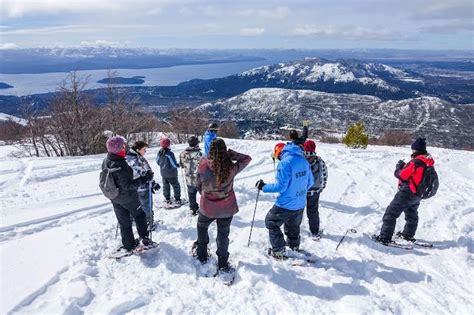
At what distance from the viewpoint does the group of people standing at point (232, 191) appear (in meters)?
5.37

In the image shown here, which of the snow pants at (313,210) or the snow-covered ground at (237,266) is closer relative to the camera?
the snow-covered ground at (237,266)

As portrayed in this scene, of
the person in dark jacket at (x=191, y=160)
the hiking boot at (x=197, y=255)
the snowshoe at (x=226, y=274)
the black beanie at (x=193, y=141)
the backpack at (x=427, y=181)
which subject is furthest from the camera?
the person in dark jacket at (x=191, y=160)

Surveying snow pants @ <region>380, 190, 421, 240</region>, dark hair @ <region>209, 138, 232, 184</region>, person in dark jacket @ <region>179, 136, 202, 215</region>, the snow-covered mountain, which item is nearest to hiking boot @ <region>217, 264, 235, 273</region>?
dark hair @ <region>209, 138, 232, 184</region>

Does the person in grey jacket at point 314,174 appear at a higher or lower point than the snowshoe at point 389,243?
higher

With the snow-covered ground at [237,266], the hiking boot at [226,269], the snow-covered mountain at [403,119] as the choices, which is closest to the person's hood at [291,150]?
the snow-covered ground at [237,266]

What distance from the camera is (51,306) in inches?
185

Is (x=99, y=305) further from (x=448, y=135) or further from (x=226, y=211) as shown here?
(x=448, y=135)

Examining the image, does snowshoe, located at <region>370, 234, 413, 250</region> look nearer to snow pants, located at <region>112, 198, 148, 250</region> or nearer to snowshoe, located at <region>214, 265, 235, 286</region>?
snowshoe, located at <region>214, 265, 235, 286</region>

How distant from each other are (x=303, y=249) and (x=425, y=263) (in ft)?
7.53

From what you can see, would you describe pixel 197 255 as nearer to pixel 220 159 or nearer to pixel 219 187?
pixel 219 187

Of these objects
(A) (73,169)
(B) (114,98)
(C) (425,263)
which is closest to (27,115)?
(B) (114,98)

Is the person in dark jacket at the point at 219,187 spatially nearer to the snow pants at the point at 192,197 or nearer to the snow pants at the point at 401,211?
the snow pants at the point at 192,197

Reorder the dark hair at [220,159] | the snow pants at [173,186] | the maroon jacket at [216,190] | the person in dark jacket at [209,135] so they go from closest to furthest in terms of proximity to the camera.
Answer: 1. the dark hair at [220,159]
2. the maroon jacket at [216,190]
3. the person in dark jacket at [209,135]
4. the snow pants at [173,186]

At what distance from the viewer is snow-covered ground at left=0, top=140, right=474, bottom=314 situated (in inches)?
195
